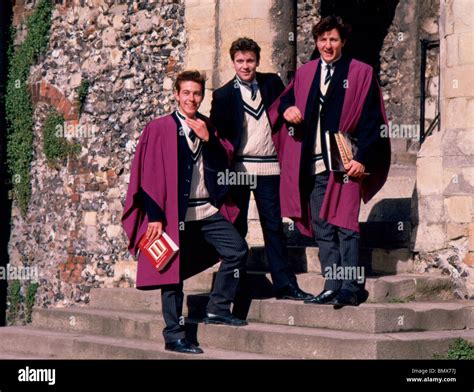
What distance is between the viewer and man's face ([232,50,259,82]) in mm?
8117

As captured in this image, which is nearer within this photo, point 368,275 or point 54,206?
point 368,275

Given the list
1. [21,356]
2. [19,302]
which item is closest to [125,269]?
[19,302]

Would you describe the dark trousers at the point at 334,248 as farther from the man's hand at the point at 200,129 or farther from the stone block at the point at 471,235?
the stone block at the point at 471,235

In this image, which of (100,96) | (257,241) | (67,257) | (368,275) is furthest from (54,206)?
(368,275)

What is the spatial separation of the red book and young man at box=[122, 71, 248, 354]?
38 mm

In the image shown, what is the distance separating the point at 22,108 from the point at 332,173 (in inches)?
251

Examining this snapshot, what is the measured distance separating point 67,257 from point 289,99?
516 cm

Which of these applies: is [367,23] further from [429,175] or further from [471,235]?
Result: [471,235]

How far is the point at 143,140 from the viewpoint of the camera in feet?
26.2

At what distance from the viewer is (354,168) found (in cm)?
791

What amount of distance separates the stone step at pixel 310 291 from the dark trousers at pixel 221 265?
0.64 meters

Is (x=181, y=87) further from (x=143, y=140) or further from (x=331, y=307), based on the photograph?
(x=331, y=307)

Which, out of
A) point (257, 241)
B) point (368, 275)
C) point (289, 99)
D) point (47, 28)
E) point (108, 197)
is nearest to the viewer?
point (289, 99)

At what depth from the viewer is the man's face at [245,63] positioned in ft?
26.6
